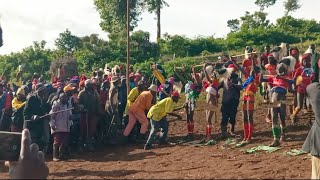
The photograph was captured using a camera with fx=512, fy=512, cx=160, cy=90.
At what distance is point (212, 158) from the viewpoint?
1182 centimetres

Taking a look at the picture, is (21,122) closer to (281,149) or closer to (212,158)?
(212,158)

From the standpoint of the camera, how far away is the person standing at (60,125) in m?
13.1

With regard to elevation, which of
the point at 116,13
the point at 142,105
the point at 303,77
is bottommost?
the point at 142,105

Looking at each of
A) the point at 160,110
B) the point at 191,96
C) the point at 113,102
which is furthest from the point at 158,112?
the point at 113,102

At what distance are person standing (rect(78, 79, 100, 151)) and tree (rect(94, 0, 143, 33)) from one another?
31.8m

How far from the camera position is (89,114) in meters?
14.3

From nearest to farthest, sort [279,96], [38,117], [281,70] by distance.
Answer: [279,96], [281,70], [38,117]

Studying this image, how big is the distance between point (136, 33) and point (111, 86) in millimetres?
23489

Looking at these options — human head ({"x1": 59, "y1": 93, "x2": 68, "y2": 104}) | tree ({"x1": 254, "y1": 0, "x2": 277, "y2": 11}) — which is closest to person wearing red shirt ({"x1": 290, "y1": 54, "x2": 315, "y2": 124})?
human head ({"x1": 59, "y1": 93, "x2": 68, "y2": 104})

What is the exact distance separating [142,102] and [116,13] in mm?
32521

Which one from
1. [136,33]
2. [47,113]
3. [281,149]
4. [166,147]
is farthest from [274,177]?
[136,33]

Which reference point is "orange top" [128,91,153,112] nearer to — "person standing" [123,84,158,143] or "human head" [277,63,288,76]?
"person standing" [123,84,158,143]

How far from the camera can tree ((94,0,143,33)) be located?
4584cm

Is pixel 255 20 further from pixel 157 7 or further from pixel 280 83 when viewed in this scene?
pixel 280 83
